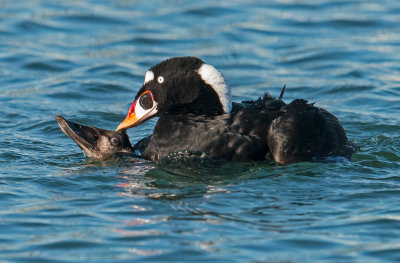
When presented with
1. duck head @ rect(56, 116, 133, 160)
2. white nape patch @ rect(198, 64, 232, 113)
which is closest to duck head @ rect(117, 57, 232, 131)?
white nape patch @ rect(198, 64, 232, 113)

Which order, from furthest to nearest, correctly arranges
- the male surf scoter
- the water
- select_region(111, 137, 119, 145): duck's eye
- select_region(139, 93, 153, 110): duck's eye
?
select_region(111, 137, 119, 145): duck's eye < select_region(139, 93, 153, 110): duck's eye < the male surf scoter < the water

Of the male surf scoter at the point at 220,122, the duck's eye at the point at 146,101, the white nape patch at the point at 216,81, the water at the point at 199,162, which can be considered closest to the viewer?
the water at the point at 199,162

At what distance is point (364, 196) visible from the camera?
7.49 m

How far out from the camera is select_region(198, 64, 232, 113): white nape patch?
8.23 m

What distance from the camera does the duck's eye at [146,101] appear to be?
849 cm

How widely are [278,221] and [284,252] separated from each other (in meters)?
0.67

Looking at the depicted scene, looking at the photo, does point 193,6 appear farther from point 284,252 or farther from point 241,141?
point 284,252

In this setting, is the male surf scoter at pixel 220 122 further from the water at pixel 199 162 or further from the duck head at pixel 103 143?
the duck head at pixel 103 143

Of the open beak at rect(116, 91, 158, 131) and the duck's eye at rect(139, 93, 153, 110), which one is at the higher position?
the duck's eye at rect(139, 93, 153, 110)

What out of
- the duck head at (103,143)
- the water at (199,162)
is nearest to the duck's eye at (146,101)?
the duck head at (103,143)

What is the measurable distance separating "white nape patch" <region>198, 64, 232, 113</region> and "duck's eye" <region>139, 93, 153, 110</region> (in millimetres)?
659

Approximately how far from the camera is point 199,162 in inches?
319

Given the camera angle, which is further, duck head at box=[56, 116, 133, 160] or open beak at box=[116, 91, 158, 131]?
duck head at box=[56, 116, 133, 160]

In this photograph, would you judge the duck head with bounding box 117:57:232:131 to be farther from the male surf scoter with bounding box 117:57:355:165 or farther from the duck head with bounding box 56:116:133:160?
the duck head with bounding box 56:116:133:160
